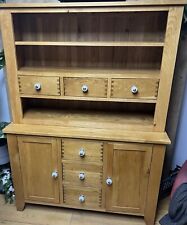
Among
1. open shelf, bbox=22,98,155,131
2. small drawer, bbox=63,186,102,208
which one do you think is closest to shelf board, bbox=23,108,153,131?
open shelf, bbox=22,98,155,131

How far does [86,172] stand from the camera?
157cm

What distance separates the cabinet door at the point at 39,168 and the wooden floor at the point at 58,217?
13cm

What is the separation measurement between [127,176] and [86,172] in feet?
0.97

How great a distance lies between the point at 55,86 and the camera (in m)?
1.47

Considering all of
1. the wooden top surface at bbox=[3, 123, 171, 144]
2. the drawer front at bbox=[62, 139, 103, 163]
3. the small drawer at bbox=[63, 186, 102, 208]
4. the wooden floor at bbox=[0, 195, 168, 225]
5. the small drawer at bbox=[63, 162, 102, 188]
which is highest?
the wooden top surface at bbox=[3, 123, 171, 144]

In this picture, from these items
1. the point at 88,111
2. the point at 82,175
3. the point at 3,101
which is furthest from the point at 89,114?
the point at 3,101

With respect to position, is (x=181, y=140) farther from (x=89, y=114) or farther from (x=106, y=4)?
(x=106, y=4)

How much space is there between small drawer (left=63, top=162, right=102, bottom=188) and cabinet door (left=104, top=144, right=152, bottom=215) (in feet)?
0.22

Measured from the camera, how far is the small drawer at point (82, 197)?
1635mm

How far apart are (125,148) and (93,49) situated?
76 cm

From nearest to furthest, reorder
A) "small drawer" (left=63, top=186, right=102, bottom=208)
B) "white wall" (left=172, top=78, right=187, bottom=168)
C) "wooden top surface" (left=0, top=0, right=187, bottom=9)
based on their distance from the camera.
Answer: "wooden top surface" (left=0, top=0, right=187, bottom=9)
"small drawer" (left=63, top=186, right=102, bottom=208)
"white wall" (left=172, top=78, right=187, bottom=168)

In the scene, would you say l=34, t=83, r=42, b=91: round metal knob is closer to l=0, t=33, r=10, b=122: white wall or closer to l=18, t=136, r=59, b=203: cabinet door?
l=18, t=136, r=59, b=203: cabinet door

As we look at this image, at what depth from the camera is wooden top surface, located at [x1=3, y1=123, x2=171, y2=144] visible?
141 centimetres

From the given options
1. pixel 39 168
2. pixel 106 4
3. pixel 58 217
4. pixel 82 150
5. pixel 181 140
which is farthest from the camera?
pixel 181 140
